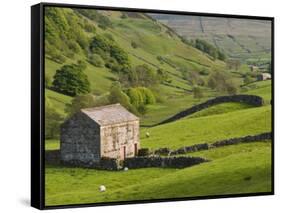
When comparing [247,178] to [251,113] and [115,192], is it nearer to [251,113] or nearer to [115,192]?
[251,113]

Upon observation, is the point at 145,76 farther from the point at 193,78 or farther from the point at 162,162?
the point at 162,162

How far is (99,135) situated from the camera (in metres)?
11.8

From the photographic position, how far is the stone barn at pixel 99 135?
1161cm

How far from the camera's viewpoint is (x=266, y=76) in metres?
13.3

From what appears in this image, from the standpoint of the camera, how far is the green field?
11.6 metres

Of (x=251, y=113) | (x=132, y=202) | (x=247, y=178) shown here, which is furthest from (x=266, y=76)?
(x=132, y=202)

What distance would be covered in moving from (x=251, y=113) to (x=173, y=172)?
65.9 inches

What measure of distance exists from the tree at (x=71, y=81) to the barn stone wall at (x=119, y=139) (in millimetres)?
640

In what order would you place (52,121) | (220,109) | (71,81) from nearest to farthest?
(52,121) → (71,81) → (220,109)

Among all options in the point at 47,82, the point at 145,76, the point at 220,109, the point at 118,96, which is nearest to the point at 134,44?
the point at 145,76

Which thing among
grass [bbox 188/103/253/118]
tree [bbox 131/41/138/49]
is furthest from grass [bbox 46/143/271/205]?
tree [bbox 131/41/138/49]

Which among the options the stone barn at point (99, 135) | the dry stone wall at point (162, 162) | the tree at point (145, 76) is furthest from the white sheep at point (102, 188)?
the tree at point (145, 76)

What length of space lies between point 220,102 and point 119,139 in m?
1.80

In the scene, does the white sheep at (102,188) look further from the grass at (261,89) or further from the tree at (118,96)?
the grass at (261,89)
